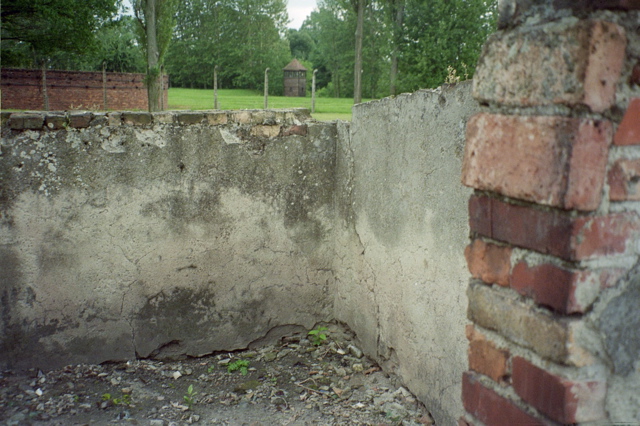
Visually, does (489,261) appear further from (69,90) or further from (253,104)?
(253,104)

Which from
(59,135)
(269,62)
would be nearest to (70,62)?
(269,62)

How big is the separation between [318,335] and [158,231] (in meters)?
1.37

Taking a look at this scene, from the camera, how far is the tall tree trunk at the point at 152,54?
13.4 meters

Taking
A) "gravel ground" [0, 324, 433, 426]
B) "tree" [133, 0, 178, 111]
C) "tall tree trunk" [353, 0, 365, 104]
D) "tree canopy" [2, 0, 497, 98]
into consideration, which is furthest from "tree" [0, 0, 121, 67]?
"gravel ground" [0, 324, 433, 426]

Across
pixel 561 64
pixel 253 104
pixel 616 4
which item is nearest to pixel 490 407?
pixel 561 64

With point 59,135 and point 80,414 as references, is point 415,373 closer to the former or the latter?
point 80,414

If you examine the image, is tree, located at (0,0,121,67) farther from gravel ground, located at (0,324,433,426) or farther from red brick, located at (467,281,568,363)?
red brick, located at (467,281,568,363)

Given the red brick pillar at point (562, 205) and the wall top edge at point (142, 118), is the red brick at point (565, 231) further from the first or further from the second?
the wall top edge at point (142, 118)

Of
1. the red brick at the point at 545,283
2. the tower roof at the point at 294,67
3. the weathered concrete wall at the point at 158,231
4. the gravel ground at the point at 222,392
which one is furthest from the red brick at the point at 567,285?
the tower roof at the point at 294,67

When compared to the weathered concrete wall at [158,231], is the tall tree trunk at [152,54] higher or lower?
higher

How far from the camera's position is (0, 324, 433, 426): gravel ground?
3066 millimetres

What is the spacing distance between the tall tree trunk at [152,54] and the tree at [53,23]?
18.0 feet

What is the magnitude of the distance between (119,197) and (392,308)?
72.1 inches

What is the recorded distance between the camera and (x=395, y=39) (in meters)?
23.3
